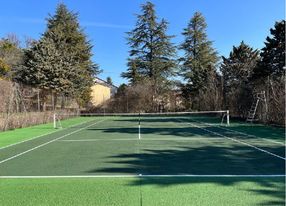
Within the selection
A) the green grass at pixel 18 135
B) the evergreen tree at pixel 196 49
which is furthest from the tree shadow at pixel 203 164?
the evergreen tree at pixel 196 49

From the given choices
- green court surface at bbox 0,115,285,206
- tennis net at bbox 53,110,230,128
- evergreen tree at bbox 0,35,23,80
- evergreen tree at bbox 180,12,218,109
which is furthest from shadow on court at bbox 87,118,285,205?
evergreen tree at bbox 180,12,218,109

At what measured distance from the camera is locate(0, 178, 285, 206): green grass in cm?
567

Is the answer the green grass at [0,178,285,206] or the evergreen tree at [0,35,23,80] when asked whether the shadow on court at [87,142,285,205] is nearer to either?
the green grass at [0,178,285,206]

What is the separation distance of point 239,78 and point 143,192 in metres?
29.3

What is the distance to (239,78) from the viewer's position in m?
34.1

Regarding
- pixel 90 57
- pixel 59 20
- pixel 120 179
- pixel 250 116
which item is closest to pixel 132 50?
pixel 90 57

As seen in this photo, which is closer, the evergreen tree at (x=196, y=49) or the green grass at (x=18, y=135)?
the green grass at (x=18, y=135)

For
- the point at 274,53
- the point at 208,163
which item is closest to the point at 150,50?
the point at 274,53

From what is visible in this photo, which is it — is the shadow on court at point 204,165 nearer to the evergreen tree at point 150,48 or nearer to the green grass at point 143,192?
the green grass at point 143,192

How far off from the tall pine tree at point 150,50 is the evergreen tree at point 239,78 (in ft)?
41.8

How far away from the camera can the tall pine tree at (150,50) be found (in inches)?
2077

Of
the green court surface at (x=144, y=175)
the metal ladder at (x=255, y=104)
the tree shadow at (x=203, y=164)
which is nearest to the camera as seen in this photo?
the green court surface at (x=144, y=175)

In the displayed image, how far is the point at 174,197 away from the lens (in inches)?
231

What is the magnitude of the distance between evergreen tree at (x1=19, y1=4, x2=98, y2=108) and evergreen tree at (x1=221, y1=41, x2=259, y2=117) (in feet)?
46.2
